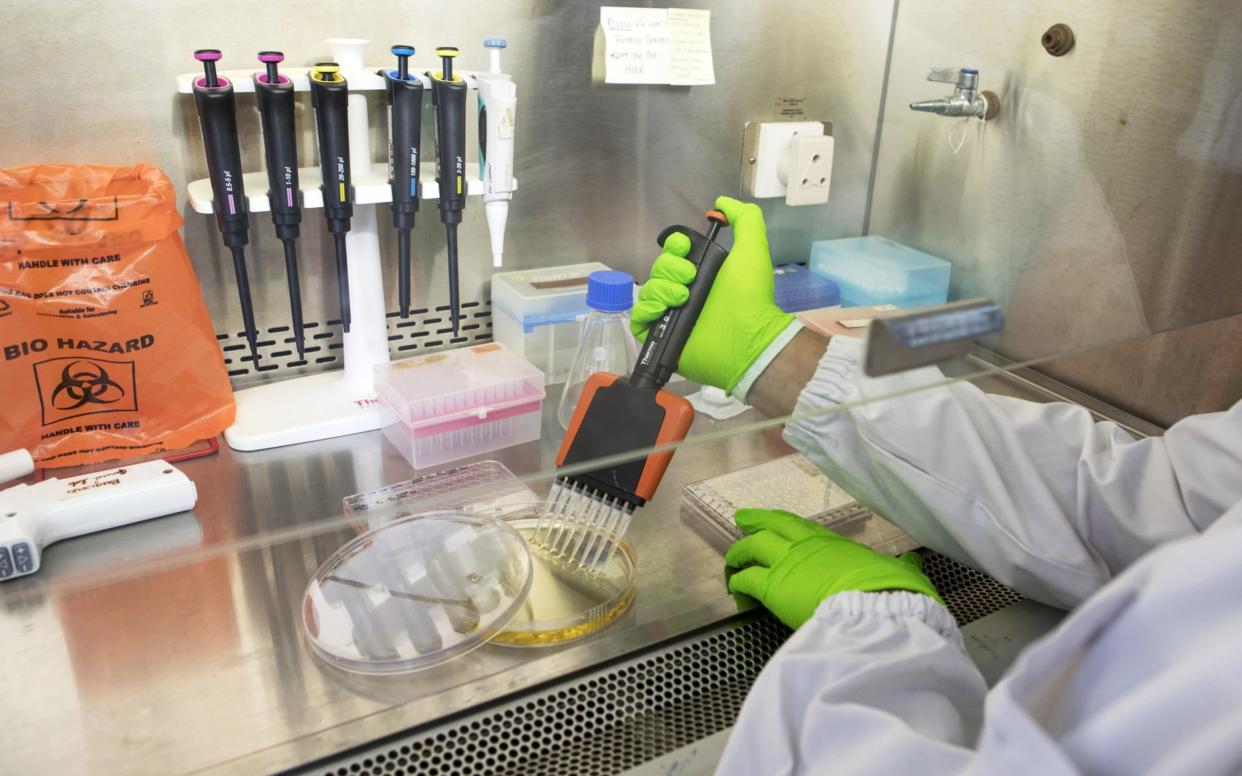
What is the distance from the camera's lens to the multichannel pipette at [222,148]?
3.50 ft

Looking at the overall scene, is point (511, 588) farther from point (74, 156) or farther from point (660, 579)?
point (74, 156)

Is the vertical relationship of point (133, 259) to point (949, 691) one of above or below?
above

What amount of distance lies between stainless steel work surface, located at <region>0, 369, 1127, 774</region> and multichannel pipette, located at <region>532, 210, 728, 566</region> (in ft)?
A: 0.13

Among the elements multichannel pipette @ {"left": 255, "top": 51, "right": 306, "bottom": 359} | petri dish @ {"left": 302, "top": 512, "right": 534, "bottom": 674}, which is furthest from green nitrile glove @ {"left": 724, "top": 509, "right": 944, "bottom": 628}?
multichannel pipette @ {"left": 255, "top": 51, "right": 306, "bottom": 359}

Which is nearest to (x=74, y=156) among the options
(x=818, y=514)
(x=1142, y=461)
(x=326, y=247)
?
(x=326, y=247)

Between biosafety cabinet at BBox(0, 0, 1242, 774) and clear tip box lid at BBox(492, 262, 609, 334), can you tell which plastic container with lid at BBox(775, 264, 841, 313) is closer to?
biosafety cabinet at BBox(0, 0, 1242, 774)

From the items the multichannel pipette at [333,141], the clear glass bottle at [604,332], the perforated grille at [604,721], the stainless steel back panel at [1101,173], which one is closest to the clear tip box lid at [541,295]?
the clear glass bottle at [604,332]

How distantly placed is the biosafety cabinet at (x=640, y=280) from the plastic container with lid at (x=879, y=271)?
2 cm

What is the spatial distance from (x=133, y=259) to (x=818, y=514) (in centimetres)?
92

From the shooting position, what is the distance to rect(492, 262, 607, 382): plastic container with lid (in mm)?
1351

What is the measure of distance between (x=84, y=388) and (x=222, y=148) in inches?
14.0

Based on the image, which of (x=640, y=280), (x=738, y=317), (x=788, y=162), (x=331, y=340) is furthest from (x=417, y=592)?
(x=788, y=162)

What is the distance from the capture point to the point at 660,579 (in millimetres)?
1007

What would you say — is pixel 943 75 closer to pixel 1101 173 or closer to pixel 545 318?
pixel 1101 173
